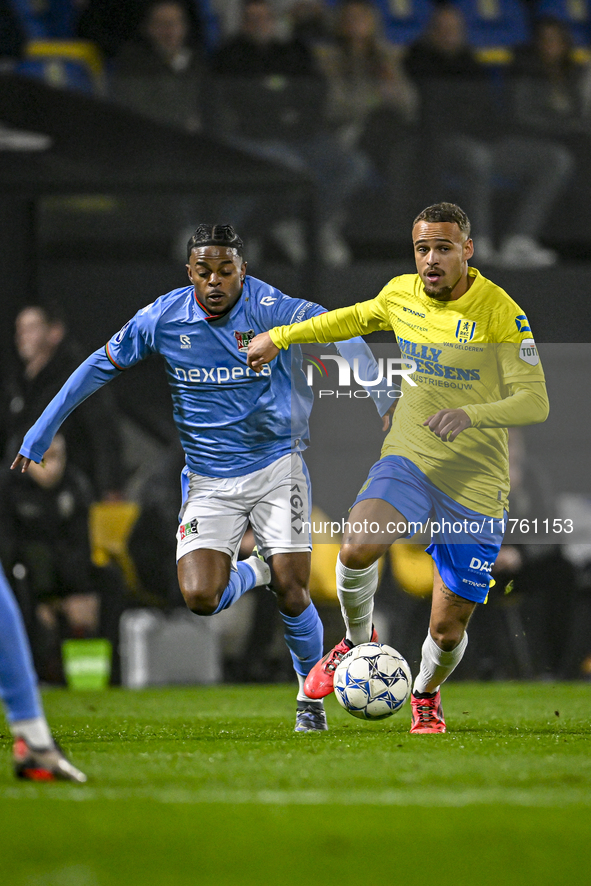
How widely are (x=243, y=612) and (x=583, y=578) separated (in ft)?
8.51

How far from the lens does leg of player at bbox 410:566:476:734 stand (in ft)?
18.7

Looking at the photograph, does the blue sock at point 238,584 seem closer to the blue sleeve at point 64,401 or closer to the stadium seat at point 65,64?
the blue sleeve at point 64,401

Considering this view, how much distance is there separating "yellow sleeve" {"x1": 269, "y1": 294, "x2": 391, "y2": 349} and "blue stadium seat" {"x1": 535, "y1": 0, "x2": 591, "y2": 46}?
7520mm

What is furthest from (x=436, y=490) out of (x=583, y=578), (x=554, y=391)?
(x=583, y=578)

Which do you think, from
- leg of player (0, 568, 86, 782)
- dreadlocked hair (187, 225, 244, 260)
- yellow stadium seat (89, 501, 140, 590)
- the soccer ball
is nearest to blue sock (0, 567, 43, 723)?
leg of player (0, 568, 86, 782)

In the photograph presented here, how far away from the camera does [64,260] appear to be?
10.1m

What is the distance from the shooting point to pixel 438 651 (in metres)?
5.73

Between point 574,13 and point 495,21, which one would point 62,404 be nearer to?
point 495,21

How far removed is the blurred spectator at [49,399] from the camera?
347 inches

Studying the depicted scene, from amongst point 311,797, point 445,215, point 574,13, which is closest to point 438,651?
point 445,215

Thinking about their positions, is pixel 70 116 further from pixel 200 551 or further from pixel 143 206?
pixel 200 551

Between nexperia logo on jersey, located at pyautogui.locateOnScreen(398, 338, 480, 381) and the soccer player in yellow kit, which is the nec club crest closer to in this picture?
the soccer player in yellow kit

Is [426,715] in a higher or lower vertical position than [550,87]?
lower

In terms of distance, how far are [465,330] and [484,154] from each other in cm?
532
